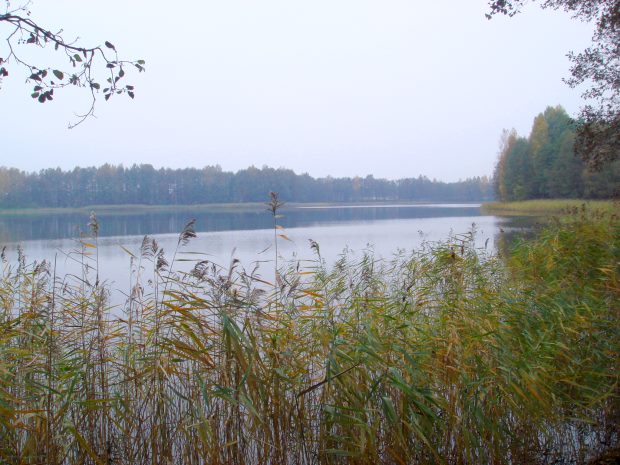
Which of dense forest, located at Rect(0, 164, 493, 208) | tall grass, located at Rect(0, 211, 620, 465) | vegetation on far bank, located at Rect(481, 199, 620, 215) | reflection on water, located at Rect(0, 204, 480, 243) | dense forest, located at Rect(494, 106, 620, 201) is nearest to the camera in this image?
tall grass, located at Rect(0, 211, 620, 465)

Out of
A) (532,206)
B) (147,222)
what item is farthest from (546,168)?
(147,222)

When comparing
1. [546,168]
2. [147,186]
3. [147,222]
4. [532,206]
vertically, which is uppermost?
[546,168]

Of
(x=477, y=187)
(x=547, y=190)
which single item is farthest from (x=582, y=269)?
(x=477, y=187)

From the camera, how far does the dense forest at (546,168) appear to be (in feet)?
126

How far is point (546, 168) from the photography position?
44.3m

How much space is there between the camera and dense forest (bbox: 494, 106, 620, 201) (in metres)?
38.4

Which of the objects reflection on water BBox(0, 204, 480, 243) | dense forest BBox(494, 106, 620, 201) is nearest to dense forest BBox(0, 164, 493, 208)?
reflection on water BBox(0, 204, 480, 243)

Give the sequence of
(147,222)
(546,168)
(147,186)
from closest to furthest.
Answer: (147,222), (546,168), (147,186)

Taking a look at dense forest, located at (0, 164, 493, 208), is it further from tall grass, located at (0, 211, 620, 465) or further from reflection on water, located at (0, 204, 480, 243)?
tall grass, located at (0, 211, 620, 465)

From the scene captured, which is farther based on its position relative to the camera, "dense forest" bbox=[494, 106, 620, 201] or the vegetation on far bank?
"dense forest" bbox=[494, 106, 620, 201]

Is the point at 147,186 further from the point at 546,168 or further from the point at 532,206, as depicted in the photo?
the point at 546,168

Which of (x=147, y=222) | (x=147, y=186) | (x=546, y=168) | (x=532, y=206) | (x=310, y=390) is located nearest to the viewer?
(x=310, y=390)

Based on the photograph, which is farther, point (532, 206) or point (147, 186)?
point (147, 186)

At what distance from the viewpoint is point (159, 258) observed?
371cm
